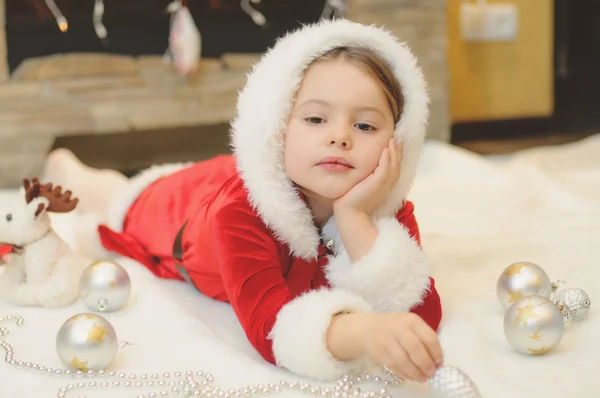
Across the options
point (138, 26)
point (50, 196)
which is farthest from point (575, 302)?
point (138, 26)

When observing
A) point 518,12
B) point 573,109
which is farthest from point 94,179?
point 573,109

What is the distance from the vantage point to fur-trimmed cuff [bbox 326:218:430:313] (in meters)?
0.89

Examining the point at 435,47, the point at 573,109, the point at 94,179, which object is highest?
the point at 435,47

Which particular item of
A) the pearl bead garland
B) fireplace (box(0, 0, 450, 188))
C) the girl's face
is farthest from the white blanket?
fireplace (box(0, 0, 450, 188))

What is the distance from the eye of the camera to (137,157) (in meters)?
2.43

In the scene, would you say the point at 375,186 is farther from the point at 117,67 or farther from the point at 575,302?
the point at 117,67

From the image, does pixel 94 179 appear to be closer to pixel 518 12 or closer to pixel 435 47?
pixel 435 47

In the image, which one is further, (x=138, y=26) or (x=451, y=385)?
(x=138, y=26)

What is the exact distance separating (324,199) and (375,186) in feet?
0.30

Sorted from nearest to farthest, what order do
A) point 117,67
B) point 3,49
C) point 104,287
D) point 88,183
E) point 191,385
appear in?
point 191,385 → point 104,287 → point 88,183 → point 3,49 → point 117,67

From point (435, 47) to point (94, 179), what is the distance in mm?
1212

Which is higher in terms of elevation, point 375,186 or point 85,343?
point 375,186

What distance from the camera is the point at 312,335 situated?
31.7 inches

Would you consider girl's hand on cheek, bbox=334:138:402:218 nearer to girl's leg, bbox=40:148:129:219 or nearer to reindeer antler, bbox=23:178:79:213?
reindeer antler, bbox=23:178:79:213
